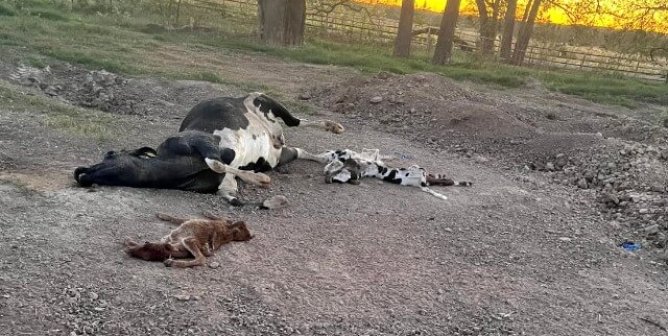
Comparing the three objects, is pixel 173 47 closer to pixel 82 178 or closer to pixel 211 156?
pixel 211 156

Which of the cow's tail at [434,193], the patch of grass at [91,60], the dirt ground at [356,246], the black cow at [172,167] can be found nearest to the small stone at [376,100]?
the dirt ground at [356,246]

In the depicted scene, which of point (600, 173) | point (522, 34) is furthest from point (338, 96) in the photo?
point (522, 34)

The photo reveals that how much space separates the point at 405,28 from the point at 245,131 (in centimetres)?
1482

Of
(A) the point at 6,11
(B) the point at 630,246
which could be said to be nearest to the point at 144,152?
(B) the point at 630,246

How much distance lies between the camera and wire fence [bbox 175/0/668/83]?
23.8 m

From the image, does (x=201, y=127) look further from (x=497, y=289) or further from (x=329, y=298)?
(x=497, y=289)

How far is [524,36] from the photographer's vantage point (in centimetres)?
2500

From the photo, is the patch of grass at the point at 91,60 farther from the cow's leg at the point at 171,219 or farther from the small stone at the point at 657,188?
the small stone at the point at 657,188

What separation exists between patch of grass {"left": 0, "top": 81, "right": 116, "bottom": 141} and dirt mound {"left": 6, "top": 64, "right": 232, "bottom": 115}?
695 millimetres

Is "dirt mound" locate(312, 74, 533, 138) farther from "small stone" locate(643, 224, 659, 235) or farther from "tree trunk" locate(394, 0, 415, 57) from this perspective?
"tree trunk" locate(394, 0, 415, 57)

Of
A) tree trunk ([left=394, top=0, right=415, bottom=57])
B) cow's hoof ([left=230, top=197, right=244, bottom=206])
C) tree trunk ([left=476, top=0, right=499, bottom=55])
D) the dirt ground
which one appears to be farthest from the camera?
tree trunk ([left=476, top=0, right=499, bottom=55])

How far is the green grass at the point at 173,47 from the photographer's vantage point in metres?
11.8

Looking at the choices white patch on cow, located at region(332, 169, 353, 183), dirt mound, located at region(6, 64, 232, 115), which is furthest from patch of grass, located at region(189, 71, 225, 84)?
white patch on cow, located at region(332, 169, 353, 183)

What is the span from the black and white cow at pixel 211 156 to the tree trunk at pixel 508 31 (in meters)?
18.6
